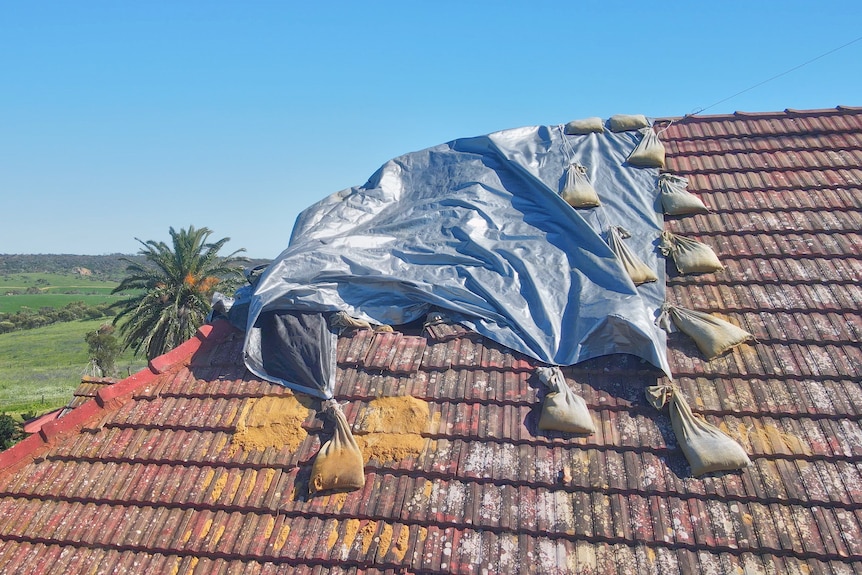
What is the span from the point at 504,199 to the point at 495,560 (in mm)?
3849

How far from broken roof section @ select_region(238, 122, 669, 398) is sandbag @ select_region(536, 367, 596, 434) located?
0.41 metres

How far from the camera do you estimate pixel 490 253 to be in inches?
209

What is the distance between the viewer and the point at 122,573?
356 centimetres

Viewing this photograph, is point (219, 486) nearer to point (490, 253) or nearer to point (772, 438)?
point (490, 253)

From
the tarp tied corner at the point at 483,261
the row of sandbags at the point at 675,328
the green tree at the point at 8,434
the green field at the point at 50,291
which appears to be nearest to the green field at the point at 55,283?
the green field at the point at 50,291

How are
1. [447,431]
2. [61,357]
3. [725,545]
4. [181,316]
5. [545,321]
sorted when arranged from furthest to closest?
1. [61,357]
2. [181,316]
3. [545,321]
4. [447,431]
5. [725,545]

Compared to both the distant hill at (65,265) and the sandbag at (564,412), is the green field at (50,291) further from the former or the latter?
the sandbag at (564,412)

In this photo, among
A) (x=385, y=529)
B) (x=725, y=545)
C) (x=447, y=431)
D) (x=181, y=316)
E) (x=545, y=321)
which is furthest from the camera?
(x=181, y=316)

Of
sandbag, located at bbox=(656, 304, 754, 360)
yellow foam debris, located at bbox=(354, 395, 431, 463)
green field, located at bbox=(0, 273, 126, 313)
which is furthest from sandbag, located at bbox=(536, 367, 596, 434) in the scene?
green field, located at bbox=(0, 273, 126, 313)

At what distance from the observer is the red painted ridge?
4383 millimetres

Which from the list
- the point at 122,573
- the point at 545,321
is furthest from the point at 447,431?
the point at 122,573

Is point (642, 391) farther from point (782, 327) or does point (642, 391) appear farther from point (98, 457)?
point (98, 457)

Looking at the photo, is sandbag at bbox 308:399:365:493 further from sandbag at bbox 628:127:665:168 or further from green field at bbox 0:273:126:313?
green field at bbox 0:273:126:313

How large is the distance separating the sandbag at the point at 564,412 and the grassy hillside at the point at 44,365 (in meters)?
31.5
